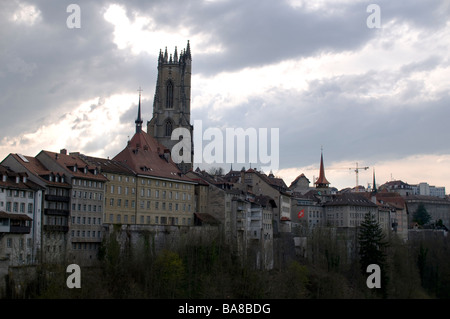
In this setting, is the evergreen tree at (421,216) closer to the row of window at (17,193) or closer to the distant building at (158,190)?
the distant building at (158,190)

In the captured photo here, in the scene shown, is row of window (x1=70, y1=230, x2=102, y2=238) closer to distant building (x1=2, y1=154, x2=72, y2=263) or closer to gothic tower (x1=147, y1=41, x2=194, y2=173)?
distant building (x1=2, y1=154, x2=72, y2=263)

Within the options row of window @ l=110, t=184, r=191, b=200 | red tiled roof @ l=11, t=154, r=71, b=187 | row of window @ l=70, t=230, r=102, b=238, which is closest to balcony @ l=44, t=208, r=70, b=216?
row of window @ l=70, t=230, r=102, b=238

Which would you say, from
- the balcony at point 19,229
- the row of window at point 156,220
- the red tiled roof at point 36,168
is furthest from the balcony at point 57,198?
the row of window at point 156,220

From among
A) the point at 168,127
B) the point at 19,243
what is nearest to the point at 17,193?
the point at 19,243

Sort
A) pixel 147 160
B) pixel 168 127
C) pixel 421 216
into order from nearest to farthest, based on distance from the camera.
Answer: pixel 147 160 < pixel 168 127 < pixel 421 216

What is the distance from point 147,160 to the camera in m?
99.8

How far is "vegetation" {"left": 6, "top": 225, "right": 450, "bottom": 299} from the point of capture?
231 feet

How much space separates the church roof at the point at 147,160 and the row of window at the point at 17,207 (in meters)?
22.3

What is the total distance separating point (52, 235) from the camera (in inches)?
2926

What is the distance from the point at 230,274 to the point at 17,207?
1082 inches

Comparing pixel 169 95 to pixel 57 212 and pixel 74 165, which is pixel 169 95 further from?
pixel 57 212

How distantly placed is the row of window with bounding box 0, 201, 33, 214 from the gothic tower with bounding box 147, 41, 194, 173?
2580 inches

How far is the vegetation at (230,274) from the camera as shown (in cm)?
7044
